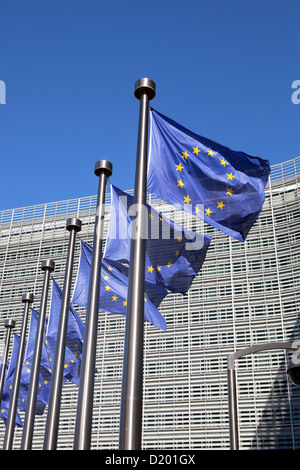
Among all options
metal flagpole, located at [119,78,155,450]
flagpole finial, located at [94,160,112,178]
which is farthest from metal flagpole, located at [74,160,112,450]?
metal flagpole, located at [119,78,155,450]

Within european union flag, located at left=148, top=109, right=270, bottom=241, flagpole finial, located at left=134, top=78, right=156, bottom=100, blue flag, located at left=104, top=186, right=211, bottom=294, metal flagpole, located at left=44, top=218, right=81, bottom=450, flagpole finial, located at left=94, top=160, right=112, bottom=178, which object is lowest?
metal flagpole, located at left=44, top=218, right=81, bottom=450

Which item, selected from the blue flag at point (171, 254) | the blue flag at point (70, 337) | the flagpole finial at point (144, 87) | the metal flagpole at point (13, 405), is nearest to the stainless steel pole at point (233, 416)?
the blue flag at point (171, 254)

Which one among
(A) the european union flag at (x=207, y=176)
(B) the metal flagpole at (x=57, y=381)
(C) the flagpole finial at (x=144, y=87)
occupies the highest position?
(C) the flagpole finial at (x=144, y=87)

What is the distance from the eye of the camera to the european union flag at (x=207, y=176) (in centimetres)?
1051

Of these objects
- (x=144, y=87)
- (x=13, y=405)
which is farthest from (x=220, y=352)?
A: (x=144, y=87)

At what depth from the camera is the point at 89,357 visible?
1084 centimetres

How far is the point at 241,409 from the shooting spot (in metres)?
27.9

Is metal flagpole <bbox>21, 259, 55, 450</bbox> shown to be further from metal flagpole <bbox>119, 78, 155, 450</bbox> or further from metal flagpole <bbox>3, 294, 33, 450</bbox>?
metal flagpole <bbox>119, 78, 155, 450</bbox>

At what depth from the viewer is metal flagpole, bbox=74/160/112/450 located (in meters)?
10.1

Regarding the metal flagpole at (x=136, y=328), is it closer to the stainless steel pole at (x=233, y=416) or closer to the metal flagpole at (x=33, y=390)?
the stainless steel pole at (x=233, y=416)

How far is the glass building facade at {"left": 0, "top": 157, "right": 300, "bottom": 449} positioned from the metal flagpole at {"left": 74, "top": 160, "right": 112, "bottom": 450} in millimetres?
18482

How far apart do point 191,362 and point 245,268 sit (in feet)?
21.8

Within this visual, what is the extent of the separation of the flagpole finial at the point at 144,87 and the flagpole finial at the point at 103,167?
3.31 metres

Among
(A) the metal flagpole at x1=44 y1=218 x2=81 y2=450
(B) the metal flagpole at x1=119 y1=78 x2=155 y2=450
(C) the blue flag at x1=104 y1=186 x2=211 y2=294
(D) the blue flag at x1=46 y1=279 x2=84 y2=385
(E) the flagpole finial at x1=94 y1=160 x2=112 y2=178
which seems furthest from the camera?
(D) the blue flag at x1=46 y1=279 x2=84 y2=385
